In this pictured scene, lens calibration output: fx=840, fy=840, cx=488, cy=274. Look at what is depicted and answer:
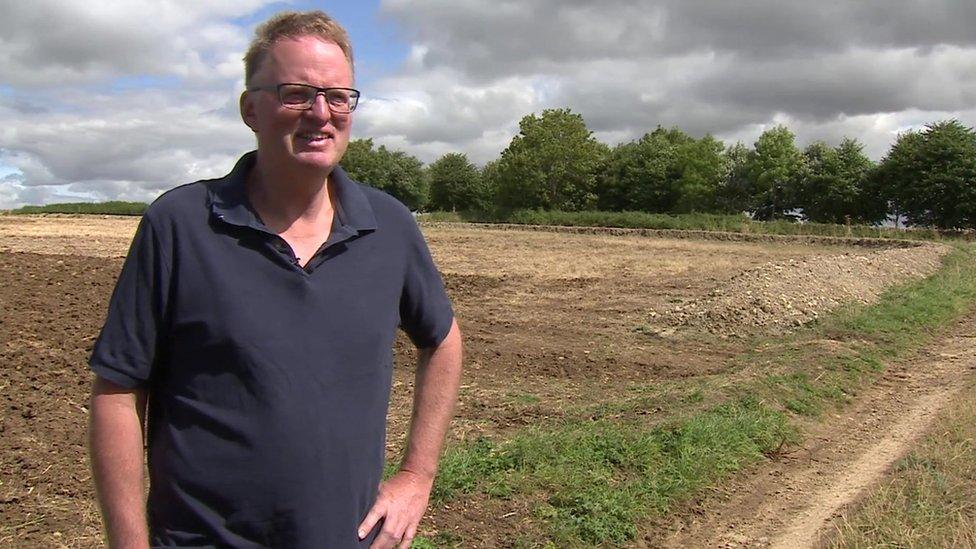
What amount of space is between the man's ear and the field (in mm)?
3044

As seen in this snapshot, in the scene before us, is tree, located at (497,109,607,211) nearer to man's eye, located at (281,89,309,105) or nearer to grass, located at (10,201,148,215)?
grass, located at (10,201,148,215)

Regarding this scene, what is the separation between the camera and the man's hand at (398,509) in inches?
82.5

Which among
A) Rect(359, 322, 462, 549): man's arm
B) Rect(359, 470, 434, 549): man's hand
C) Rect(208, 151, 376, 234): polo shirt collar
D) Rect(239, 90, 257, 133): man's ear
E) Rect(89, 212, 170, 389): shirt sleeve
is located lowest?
Rect(359, 470, 434, 549): man's hand

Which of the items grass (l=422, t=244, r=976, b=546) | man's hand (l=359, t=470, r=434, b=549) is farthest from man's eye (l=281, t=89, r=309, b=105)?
grass (l=422, t=244, r=976, b=546)

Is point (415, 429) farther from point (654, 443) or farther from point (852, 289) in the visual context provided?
point (852, 289)

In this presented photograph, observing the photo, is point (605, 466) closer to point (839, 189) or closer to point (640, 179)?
point (839, 189)

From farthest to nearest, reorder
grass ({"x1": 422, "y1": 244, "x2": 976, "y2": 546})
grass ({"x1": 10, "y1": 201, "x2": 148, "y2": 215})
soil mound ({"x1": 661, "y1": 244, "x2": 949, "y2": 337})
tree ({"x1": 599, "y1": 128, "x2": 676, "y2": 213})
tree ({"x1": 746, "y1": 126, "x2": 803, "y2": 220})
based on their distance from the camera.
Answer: grass ({"x1": 10, "y1": 201, "x2": 148, "y2": 215}) < tree ({"x1": 599, "y1": 128, "x2": 676, "y2": 213}) < tree ({"x1": 746, "y1": 126, "x2": 803, "y2": 220}) < soil mound ({"x1": 661, "y1": 244, "x2": 949, "y2": 337}) < grass ({"x1": 422, "y1": 244, "x2": 976, "y2": 546})

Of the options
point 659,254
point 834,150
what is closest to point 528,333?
→ point 659,254

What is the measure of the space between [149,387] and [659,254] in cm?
2757

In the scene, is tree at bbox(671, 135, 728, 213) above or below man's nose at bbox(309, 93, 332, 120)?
above

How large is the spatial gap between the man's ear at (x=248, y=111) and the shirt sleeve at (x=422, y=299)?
17.8 inches

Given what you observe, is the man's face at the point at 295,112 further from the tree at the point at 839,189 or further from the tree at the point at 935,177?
the tree at the point at 839,189

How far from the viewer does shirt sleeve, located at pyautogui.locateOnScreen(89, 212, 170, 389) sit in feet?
5.71

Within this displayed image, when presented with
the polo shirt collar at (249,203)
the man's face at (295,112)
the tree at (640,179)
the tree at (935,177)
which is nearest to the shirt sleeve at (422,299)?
the polo shirt collar at (249,203)
